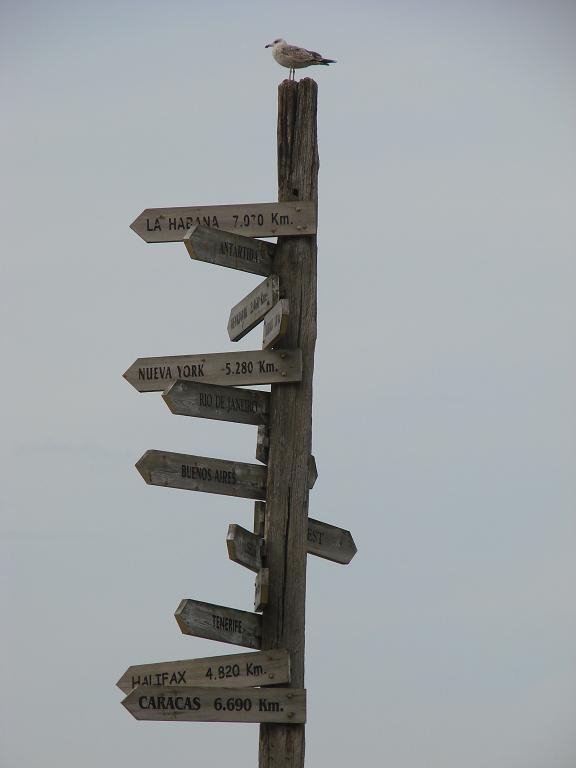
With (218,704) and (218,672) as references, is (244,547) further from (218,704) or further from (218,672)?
(218,704)

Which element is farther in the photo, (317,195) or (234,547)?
(317,195)

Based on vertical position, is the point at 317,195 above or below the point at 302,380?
above

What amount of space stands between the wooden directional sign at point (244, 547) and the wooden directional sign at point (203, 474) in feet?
0.86

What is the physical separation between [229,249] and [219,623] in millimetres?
2253

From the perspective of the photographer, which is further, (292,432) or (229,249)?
(292,432)

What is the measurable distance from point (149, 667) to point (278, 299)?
236 cm

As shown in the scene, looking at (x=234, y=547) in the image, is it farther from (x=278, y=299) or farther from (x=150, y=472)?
(x=278, y=299)

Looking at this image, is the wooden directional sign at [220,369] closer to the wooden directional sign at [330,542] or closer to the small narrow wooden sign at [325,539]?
the small narrow wooden sign at [325,539]

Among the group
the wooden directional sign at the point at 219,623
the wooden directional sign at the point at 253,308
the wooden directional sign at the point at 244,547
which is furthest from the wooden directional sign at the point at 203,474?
the wooden directional sign at the point at 253,308

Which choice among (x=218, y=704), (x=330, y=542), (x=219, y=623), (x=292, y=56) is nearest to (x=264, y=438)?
(x=330, y=542)

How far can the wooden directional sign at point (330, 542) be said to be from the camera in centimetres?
807

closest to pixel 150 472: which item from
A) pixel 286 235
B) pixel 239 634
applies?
pixel 239 634

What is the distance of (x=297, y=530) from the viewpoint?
781 centimetres

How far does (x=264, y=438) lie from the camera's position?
7902 mm
